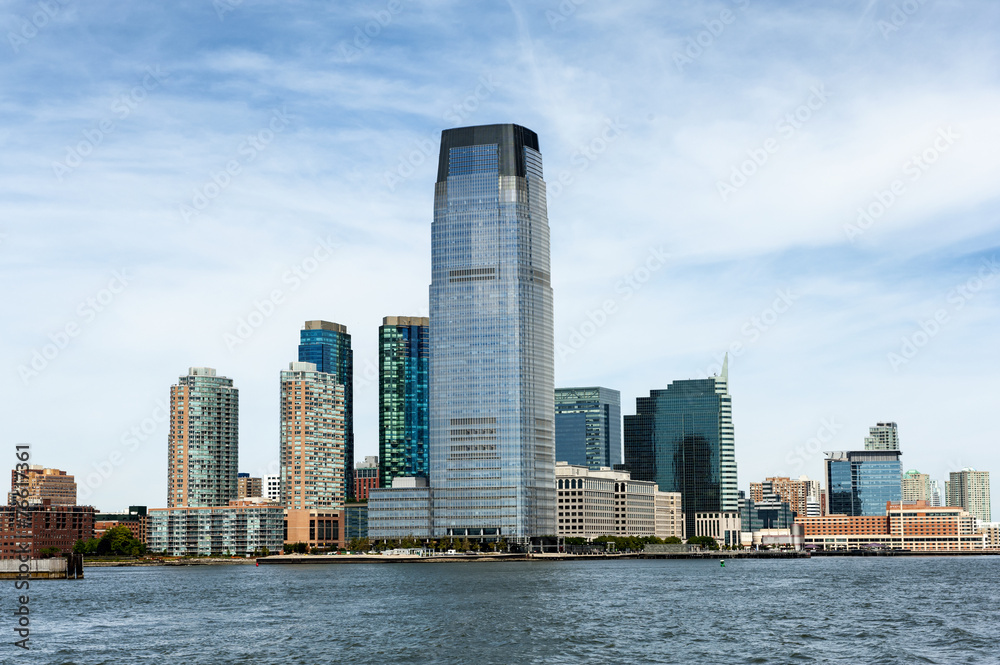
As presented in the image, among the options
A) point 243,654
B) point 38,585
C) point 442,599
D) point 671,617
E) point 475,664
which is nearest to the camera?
point 475,664

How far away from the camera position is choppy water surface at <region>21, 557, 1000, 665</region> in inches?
3278

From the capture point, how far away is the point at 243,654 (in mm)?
84938

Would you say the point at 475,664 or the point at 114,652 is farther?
the point at 114,652

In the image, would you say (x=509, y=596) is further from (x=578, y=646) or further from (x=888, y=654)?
(x=888, y=654)

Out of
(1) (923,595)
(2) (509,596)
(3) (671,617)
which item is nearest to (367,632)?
(3) (671,617)

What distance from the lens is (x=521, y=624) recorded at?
102m

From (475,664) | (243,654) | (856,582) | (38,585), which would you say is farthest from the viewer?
(38,585)

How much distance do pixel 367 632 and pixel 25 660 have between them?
26.9 meters

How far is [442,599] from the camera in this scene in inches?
5271

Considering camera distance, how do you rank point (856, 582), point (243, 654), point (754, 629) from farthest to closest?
point (856, 582)
point (754, 629)
point (243, 654)

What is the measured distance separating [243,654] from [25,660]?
48.8 feet

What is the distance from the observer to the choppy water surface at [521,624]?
83250 mm

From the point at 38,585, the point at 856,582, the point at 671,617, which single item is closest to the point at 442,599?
the point at 671,617

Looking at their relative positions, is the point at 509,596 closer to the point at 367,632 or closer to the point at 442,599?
the point at 442,599
